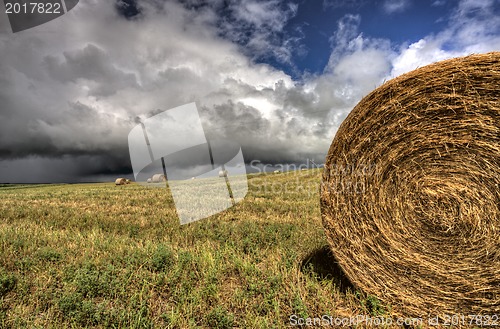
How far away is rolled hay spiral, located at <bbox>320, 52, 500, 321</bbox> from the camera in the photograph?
3693 mm

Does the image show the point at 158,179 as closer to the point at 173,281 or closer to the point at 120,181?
the point at 120,181

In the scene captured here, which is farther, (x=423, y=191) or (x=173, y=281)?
(x=173, y=281)

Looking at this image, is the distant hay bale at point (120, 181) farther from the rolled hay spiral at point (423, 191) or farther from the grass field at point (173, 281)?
the rolled hay spiral at point (423, 191)

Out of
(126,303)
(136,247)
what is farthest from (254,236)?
(126,303)

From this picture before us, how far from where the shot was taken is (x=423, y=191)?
4008mm

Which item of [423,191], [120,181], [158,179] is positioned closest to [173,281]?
[423,191]

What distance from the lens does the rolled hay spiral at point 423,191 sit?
3693 millimetres

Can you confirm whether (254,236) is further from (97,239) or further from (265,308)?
(97,239)

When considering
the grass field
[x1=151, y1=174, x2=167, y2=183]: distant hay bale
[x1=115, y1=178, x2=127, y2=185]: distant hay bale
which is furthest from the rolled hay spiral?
[x1=115, y1=178, x2=127, y2=185]: distant hay bale

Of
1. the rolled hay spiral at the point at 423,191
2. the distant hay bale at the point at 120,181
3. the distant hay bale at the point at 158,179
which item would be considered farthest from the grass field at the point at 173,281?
the distant hay bale at the point at 120,181

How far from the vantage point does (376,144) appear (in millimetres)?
4086

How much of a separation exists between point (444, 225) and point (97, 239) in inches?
249

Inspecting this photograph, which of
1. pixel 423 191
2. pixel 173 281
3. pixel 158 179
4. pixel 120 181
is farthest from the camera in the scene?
pixel 120 181

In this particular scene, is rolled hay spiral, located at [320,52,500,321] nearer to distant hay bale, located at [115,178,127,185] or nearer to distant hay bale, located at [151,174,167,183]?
distant hay bale, located at [151,174,167,183]
